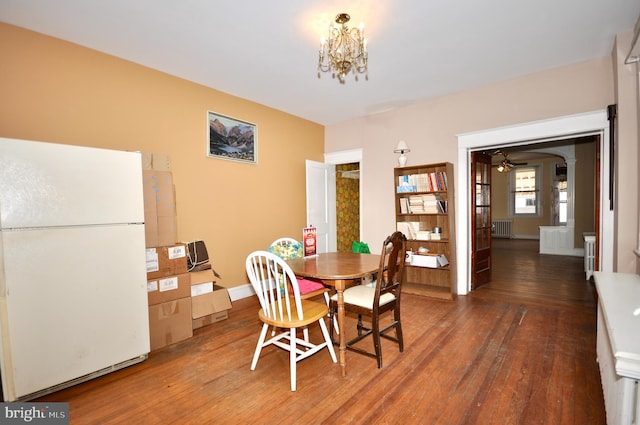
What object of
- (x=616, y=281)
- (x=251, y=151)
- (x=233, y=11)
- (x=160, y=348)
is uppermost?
(x=233, y=11)

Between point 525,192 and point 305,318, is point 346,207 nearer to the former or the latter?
point 305,318

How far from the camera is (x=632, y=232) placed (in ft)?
8.83

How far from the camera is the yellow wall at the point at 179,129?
252cm

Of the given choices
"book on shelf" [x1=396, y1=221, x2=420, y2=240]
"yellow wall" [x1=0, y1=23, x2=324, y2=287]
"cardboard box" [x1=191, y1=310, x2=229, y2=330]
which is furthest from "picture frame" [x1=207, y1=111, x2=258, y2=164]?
"book on shelf" [x1=396, y1=221, x2=420, y2=240]

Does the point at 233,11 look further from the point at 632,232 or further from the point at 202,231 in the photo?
the point at 632,232

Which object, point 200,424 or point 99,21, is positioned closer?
point 200,424

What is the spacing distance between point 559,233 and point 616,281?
21.6ft

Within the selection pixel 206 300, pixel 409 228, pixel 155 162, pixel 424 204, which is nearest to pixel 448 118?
pixel 424 204

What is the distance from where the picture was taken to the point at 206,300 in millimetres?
3064

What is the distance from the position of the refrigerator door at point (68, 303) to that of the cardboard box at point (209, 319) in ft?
2.30

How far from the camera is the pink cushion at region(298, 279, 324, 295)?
2562mm

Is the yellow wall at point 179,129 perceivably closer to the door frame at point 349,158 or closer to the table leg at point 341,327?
the door frame at point 349,158

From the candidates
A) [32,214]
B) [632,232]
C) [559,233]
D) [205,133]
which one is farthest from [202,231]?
[559,233]

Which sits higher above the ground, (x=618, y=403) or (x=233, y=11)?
(x=233, y=11)
